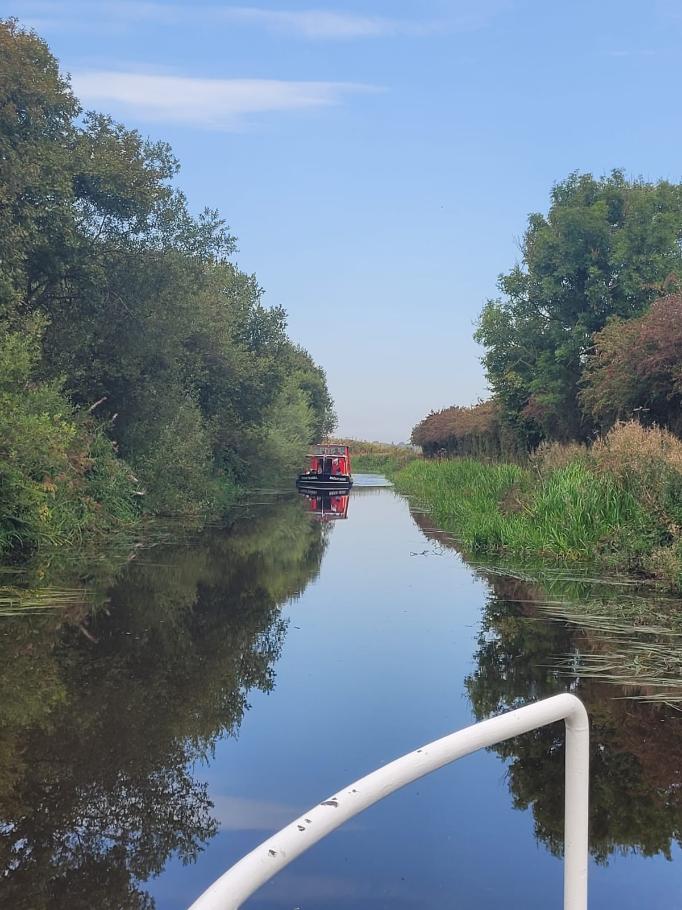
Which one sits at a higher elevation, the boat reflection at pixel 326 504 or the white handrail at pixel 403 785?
the white handrail at pixel 403 785

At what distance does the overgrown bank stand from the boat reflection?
10.8 m

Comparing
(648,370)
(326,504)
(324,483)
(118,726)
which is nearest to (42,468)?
(118,726)

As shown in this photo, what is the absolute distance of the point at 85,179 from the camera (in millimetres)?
22453

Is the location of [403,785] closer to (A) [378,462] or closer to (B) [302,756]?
(B) [302,756]

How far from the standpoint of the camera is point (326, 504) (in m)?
38.4

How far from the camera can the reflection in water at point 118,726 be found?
4.22m

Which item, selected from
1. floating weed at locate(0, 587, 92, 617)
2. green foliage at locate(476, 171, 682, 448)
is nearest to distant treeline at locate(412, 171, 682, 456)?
green foliage at locate(476, 171, 682, 448)

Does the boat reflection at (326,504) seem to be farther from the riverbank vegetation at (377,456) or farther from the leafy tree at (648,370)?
the riverbank vegetation at (377,456)

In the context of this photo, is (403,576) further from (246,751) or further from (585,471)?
(246,751)

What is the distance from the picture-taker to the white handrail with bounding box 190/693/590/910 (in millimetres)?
1600

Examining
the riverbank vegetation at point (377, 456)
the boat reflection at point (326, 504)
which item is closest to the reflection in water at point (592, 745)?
the boat reflection at point (326, 504)

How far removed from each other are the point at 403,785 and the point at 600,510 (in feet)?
46.4

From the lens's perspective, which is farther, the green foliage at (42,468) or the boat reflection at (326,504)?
the boat reflection at (326,504)

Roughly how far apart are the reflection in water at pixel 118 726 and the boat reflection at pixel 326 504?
18.0 m
